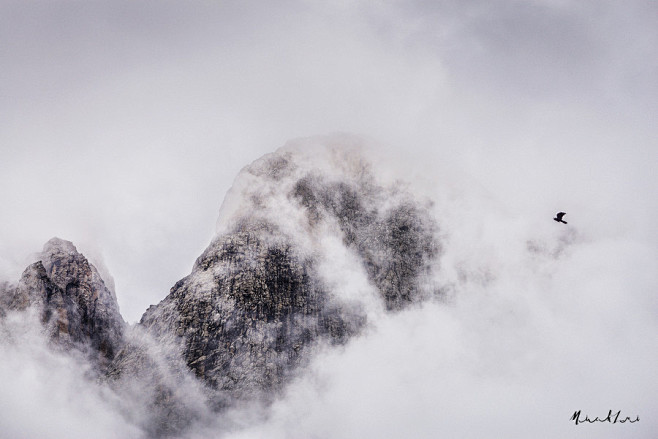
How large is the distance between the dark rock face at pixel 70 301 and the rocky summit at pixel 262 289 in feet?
1.01

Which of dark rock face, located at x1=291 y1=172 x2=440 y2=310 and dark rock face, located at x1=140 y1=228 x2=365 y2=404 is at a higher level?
dark rock face, located at x1=291 y1=172 x2=440 y2=310

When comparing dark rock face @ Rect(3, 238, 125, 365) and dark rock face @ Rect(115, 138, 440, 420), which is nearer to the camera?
dark rock face @ Rect(115, 138, 440, 420)

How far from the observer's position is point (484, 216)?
648 ft

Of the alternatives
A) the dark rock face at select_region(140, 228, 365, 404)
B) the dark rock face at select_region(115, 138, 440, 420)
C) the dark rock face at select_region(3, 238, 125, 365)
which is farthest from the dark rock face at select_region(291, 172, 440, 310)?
the dark rock face at select_region(3, 238, 125, 365)

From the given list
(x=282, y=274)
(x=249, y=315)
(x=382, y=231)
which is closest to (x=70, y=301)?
(x=249, y=315)

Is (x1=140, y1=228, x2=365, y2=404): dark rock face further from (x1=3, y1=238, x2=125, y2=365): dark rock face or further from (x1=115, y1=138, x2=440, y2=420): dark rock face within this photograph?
(x1=3, y1=238, x2=125, y2=365): dark rock face

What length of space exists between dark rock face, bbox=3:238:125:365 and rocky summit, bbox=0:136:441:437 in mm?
309

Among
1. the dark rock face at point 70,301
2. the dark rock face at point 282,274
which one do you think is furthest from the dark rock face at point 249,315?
the dark rock face at point 70,301

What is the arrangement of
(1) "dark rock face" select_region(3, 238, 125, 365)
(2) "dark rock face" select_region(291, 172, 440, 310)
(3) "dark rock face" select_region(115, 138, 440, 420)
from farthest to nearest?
(2) "dark rock face" select_region(291, 172, 440, 310)
(1) "dark rock face" select_region(3, 238, 125, 365)
(3) "dark rock face" select_region(115, 138, 440, 420)

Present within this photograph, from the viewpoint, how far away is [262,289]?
141m

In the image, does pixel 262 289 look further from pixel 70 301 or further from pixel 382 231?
pixel 70 301

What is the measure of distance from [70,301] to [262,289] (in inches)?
2219

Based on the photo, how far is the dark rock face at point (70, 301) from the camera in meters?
139

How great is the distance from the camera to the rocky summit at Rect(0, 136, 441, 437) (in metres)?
126
